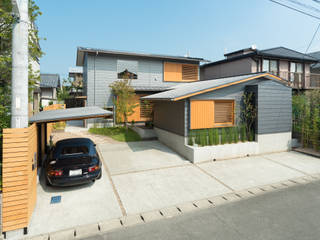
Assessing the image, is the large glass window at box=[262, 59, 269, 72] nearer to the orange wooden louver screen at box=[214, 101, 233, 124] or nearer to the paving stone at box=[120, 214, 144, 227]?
the orange wooden louver screen at box=[214, 101, 233, 124]

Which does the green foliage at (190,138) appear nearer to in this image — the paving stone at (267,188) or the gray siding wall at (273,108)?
Result: the gray siding wall at (273,108)

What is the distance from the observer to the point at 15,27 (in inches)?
162

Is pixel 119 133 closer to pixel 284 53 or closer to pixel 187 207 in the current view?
pixel 187 207

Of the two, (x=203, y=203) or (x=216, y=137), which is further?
(x=216, y=137)

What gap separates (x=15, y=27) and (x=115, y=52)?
11.8 meters

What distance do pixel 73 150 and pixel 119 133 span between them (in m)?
7.46

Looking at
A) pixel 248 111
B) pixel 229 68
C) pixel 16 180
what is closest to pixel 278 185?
pixel 248 111

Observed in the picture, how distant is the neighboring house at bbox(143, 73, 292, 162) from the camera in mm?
9133

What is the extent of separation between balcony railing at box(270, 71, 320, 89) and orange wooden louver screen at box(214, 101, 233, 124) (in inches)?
447

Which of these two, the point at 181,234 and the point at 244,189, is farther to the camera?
the point at 244,189

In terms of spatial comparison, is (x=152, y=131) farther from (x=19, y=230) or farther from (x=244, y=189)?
(x=19, y=230)

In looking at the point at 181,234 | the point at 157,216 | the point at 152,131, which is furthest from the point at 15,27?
the point at 152,131

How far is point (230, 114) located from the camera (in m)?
10.2

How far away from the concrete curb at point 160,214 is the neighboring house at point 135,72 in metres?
10.8
